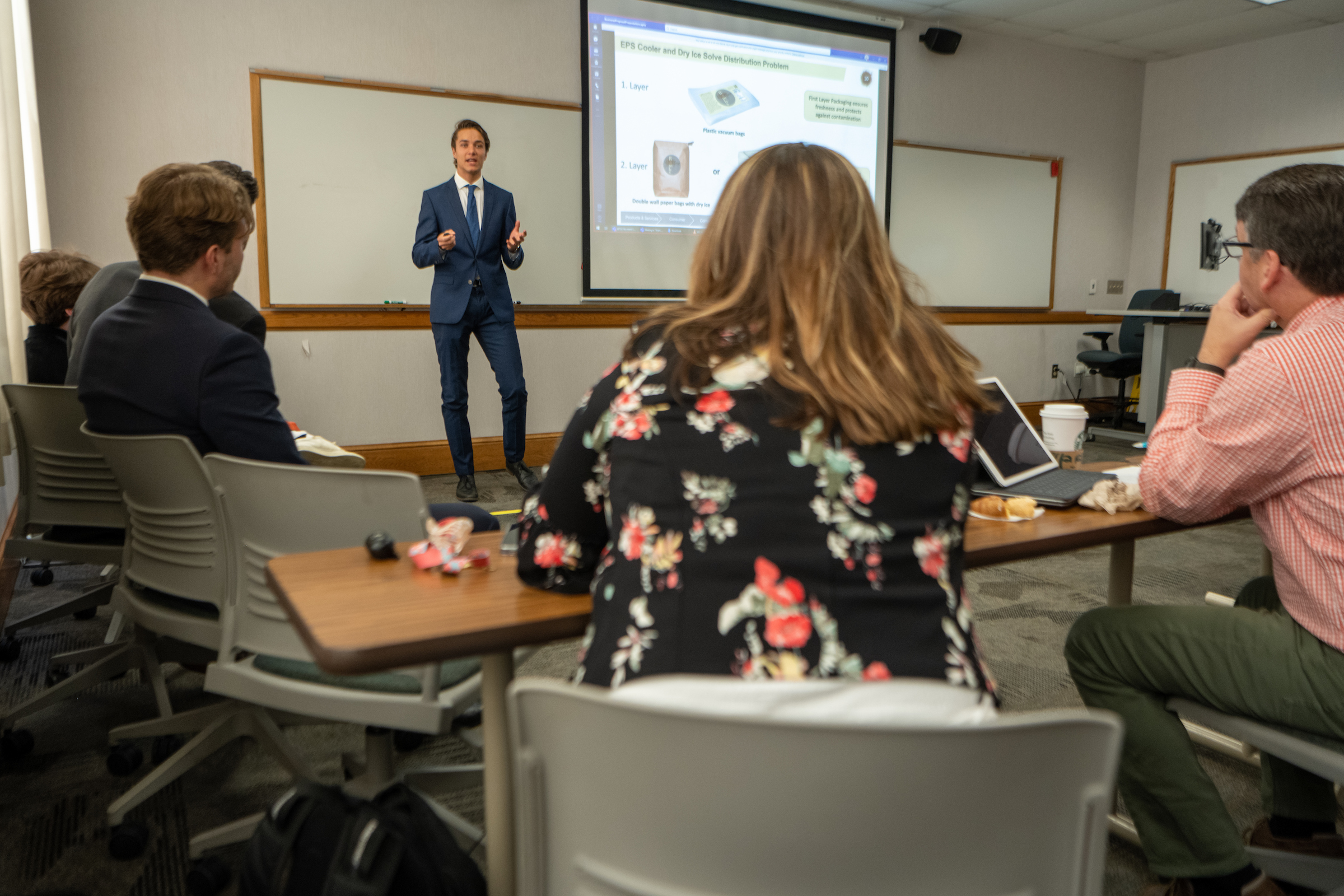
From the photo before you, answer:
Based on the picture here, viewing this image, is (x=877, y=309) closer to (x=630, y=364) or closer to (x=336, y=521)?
(x=630, y=364)

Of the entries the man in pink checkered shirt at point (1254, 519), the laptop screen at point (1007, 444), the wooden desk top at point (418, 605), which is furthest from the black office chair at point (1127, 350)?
the wooden desk top at point (418, 605)

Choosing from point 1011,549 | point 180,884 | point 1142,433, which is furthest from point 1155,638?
point 1142,433

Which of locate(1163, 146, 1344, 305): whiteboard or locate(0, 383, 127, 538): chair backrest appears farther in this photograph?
locate(1163, 146, 1344, 305): whiteboard

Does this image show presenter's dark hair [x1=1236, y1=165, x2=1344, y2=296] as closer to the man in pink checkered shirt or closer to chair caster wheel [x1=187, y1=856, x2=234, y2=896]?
the man in pink checkered shirt

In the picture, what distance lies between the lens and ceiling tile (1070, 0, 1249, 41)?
591 centimetres

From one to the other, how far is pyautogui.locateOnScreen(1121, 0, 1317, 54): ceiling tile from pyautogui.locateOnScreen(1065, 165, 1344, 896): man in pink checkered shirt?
5857 millimetres

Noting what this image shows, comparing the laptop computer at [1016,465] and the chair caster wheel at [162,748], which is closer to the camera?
the laptop computer at [1016,465]

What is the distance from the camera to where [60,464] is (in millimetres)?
2119

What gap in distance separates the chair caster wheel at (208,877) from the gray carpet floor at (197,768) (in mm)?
26

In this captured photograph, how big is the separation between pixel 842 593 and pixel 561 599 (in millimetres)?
336

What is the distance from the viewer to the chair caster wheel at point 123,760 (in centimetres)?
189

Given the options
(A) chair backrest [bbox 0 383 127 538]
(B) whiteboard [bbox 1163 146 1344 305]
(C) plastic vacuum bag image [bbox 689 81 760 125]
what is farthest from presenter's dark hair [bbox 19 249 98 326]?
(B) whiteboard [bbox 1163 146 1344 305]

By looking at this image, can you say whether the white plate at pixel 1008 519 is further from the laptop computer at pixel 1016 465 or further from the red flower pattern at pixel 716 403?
the red flower pattern at pixel 716 403

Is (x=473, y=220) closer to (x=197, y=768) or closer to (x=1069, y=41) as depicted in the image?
(x=197, y=768)
